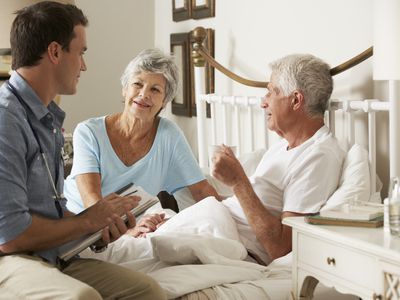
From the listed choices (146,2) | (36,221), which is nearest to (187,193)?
(36,221)

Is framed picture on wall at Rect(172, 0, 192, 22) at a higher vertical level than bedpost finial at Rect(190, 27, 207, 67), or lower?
higher

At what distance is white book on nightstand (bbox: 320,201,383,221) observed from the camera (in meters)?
1.86

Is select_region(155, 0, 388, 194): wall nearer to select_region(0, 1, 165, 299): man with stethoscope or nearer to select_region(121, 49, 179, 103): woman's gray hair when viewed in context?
select_region(121, 49, 179, 103): woman's gray hair

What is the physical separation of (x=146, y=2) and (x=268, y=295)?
2711 mm

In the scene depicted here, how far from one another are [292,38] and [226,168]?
0.88m

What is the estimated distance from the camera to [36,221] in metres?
1.82

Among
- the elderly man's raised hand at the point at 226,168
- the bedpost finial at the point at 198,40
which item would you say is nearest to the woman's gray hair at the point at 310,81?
the elderly man's raised hand at the point at 226,168

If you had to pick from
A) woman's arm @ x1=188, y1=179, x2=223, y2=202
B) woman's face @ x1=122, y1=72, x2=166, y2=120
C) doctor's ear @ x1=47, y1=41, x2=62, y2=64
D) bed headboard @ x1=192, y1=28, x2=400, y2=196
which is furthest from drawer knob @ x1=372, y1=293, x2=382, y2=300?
woman's face @ x1=122, y1=72, x2=166, y2=120

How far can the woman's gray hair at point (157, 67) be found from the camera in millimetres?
2957

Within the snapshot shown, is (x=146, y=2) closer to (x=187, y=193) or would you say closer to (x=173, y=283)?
(x=187, y=193)

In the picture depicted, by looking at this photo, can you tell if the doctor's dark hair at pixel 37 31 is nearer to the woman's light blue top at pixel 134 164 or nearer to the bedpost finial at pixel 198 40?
the woman's light blue top at pixel 134 164

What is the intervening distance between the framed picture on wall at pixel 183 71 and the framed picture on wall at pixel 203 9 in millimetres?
151

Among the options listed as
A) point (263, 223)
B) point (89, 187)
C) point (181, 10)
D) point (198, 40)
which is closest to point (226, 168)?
point (263, 223)

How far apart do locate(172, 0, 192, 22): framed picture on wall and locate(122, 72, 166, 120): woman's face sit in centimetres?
91
